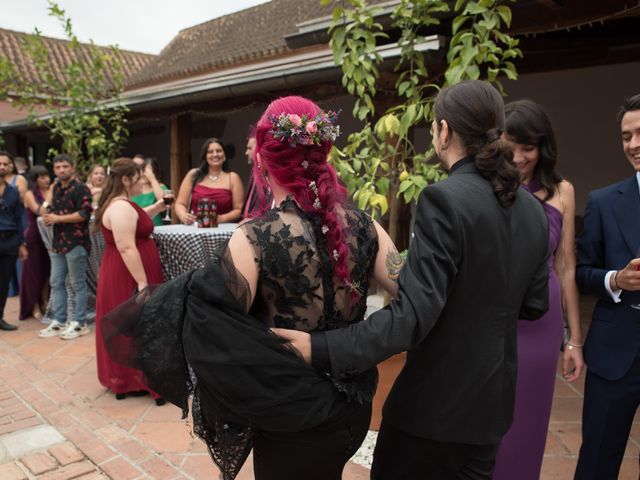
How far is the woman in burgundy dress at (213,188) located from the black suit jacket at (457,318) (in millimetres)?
3470

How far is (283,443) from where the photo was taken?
1.57m

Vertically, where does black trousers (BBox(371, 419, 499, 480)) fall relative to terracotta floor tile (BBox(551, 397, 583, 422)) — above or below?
above

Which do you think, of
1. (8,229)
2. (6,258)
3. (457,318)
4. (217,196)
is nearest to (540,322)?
(457,318)

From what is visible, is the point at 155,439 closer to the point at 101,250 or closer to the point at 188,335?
the point at 188,335

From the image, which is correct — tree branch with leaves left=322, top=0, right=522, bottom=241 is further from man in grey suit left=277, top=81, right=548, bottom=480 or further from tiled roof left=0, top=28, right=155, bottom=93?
tiled roof left=0, top=28, right=155, bottom=93

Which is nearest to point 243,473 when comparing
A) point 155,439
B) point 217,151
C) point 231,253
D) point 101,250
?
point 155,439

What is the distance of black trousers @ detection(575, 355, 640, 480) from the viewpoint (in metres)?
2.06

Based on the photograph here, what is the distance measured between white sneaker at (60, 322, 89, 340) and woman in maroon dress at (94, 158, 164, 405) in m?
1.63

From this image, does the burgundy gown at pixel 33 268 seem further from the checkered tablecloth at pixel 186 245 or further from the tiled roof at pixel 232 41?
the tiled roof at pixel 232 41

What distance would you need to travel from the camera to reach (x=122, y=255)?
3750 mm

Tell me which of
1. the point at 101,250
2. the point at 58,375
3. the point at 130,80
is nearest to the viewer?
the point at 58,375

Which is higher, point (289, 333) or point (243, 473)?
point (289, 333)

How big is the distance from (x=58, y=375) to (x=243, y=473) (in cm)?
238

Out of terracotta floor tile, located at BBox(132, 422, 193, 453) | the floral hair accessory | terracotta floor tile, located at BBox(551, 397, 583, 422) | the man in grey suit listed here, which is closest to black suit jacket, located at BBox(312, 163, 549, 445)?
the man in grey suit
